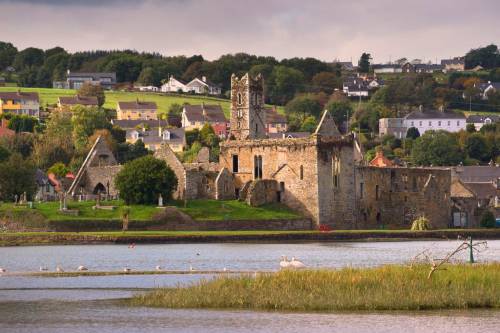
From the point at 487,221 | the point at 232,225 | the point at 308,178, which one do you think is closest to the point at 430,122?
the point at 487,221

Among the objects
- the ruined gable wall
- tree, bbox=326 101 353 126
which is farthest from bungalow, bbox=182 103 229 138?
the ruined gable wall

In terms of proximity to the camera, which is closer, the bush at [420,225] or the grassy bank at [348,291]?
the grassy bank at [348,291]

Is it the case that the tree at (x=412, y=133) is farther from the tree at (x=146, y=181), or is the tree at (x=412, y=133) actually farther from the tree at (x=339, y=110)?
the tree at (x=146, y=181)

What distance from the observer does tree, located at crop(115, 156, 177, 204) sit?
84.4 m

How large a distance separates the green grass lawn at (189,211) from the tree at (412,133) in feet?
260

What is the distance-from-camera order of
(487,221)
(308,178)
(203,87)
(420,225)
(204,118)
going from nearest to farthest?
(308,178)
(420,225)
(487,221)
(204,118)
(203,87)

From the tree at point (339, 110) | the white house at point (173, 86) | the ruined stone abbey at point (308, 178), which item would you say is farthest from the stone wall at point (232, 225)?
the white house at point (173, 86)

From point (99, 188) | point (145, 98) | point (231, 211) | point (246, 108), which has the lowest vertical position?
point (231, 211)

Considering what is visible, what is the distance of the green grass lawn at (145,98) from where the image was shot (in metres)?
179

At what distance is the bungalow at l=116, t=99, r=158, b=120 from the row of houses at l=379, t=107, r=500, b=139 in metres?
26.5

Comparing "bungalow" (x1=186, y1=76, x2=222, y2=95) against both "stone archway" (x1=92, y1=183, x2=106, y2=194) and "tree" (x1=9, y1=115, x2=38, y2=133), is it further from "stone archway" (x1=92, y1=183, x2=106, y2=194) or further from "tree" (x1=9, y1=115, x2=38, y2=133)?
"stone archway" (x1=92, y1=183, x2=106, y2=194)

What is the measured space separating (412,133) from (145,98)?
115 ft

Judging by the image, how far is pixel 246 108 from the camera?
9656 cm

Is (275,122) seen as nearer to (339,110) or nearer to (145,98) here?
(339,110)
